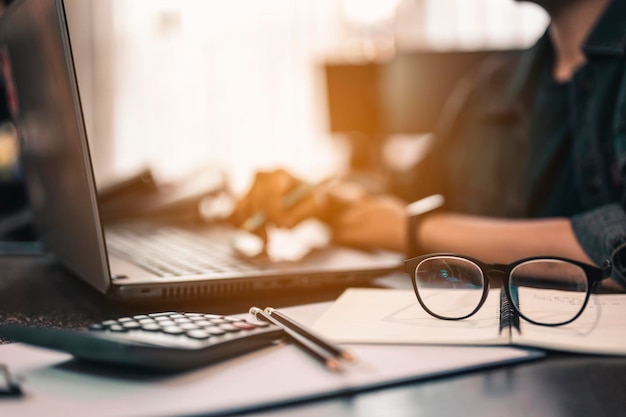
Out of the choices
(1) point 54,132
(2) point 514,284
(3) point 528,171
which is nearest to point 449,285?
(2) point 514,284

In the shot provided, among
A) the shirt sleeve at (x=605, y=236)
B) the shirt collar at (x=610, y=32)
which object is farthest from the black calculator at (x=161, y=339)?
the shirt collar at (x=610, y=32)

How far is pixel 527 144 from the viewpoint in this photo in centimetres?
123

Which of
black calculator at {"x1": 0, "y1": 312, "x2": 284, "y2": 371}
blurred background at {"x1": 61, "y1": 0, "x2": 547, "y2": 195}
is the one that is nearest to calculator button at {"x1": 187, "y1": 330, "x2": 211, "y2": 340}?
black calculator at {"x1": 0, "y1": 312, "x2": 284, "y2": 371}

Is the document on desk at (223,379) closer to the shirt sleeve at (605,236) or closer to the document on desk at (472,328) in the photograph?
the document on desk at (472,328)

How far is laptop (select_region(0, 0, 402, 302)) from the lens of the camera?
21.1 inches

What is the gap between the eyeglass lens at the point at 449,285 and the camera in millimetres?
528

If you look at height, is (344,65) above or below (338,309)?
above

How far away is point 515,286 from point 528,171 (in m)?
0.75

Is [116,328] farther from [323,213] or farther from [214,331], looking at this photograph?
[323,213]

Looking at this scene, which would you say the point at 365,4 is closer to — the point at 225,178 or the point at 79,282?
the point at 225,178

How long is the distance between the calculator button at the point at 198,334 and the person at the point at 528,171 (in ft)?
1.39

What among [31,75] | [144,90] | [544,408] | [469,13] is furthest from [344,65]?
[544,408]

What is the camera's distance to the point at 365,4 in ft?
11.6

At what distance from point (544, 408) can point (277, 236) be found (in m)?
0.77
